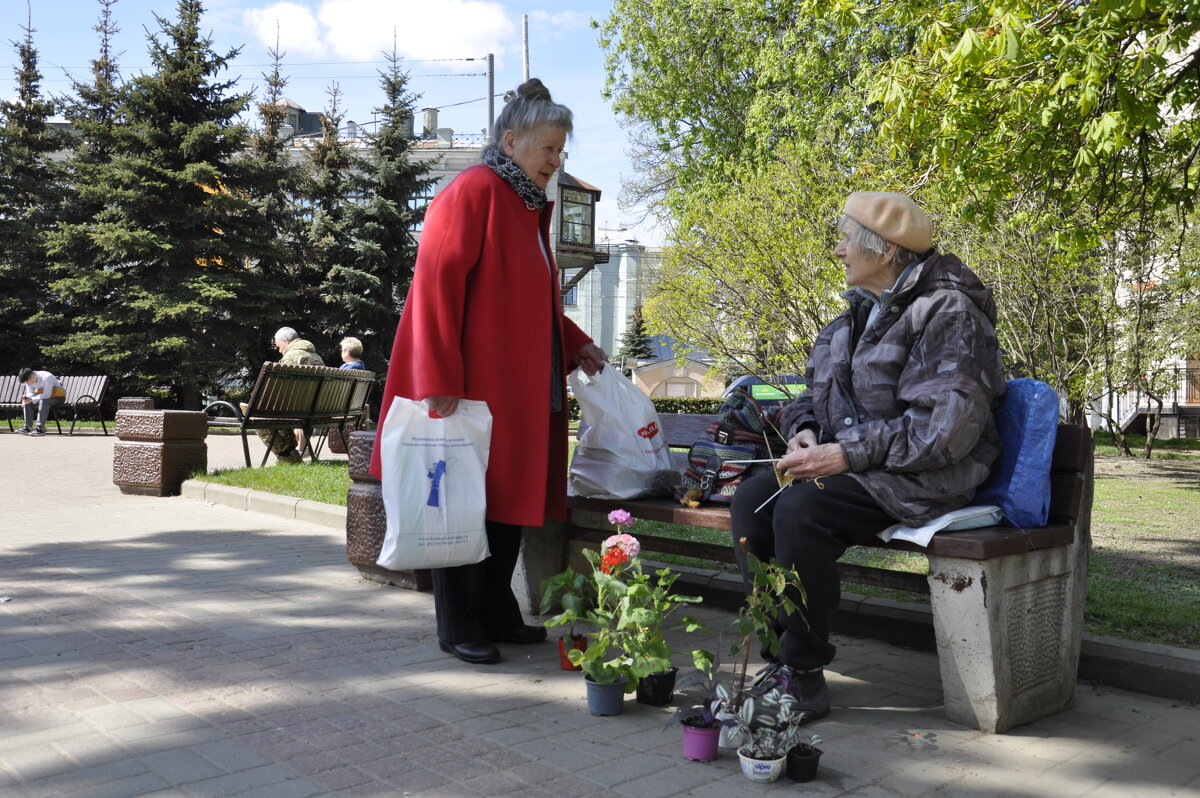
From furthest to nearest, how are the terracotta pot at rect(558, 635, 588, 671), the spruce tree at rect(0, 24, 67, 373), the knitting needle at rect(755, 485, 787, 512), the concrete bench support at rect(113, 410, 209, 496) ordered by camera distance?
1. the spruce tree at rect(0, 24, 67, 373)
2. the concrete bench support at rect(113, 410, 209, 496)
3. the terracotta pot at rect(558, 635, 588, 671)
4. the knitting needle at rect(755, 485, 787, 512)

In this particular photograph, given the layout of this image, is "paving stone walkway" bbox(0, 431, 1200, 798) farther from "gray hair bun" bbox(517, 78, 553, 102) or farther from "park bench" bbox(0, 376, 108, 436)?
"park bench" bbox(0, 376, 108, 436)

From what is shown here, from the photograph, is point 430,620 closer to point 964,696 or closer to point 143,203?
point 964,696

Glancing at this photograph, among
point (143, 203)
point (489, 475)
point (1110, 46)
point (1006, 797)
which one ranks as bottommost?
point (1006, 797)

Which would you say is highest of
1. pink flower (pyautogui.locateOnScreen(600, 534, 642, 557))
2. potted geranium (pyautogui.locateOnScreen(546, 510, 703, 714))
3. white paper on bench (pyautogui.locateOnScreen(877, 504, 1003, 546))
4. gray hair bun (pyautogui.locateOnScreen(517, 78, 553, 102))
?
gray hair bun (pyautogui.locateOnScreen(517, 78, 553, 102))

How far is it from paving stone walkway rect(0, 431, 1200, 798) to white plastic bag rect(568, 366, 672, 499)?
0.75 metres

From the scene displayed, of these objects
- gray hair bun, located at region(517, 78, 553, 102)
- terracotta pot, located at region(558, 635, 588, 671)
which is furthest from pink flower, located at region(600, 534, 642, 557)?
gray hair bun, located at region(517, 78, 553, 102)

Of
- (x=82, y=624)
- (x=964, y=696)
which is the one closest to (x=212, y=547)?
(x=82, y=624)

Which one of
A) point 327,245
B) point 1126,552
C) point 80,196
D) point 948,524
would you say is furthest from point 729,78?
point 948,524

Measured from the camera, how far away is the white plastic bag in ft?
14.1

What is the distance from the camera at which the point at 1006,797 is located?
2.64 meters

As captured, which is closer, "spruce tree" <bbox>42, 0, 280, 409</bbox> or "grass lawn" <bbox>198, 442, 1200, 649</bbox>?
"grass lawn" <bbox>198, 442, 1200, 649</bbox>

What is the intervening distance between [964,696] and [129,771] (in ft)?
8.03

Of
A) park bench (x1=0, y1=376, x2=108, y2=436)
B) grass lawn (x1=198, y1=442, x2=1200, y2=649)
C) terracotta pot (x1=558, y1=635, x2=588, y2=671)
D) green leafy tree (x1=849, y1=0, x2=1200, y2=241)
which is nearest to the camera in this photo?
terracotta pot (x1=558, y1=635, x2=588, y2=671)

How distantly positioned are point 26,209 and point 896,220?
31.4m
